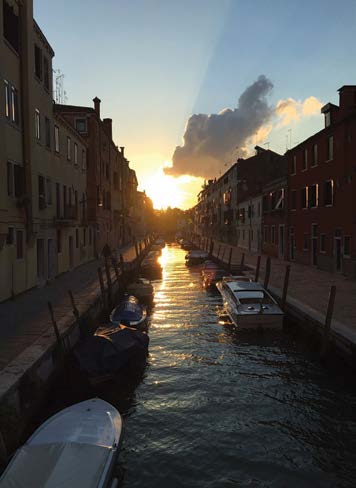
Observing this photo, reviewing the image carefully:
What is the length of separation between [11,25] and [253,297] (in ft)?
51.8

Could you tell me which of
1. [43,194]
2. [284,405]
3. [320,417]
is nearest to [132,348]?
[284,405]

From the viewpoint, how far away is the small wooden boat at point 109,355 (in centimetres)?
1168

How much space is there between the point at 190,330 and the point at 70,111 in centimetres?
2544

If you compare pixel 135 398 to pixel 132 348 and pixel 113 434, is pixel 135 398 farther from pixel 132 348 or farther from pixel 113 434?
pixel 113 434

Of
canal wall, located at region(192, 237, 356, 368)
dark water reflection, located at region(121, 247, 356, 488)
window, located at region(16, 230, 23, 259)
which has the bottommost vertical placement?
dark water reflection, located at region(121, 247, 356, 488)

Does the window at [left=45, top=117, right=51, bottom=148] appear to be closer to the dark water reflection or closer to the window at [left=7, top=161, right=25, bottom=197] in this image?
the window at [left=7, top=161, right=25, bottom=197]

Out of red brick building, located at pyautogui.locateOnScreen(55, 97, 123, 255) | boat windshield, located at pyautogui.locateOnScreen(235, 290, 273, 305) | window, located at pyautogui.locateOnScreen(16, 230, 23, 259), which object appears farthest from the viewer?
red brick building, located at pyautogui.locateOnScreen(55, 97, 123, 255)

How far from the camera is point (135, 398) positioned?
1150cm

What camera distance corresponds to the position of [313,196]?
105 ft

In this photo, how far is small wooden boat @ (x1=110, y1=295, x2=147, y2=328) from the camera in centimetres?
1717

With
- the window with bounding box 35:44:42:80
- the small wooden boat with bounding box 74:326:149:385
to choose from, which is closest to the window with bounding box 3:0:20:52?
the window with bounding box 35:44:42:80

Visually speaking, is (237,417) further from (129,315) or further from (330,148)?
(330,148)

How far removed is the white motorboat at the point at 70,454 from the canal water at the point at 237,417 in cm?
105

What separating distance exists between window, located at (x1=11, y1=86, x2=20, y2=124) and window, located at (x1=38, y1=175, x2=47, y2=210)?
13.1 ft
